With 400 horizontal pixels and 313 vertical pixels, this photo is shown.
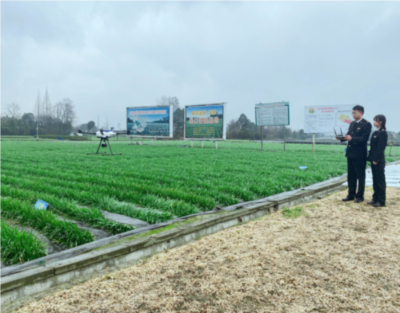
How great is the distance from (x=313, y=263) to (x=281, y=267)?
1.02 feet

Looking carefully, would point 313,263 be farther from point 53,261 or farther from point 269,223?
point 53,261

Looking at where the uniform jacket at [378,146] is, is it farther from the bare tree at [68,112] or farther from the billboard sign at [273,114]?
the bare tree at [68,112]

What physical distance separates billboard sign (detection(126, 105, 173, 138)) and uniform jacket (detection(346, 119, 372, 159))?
22.0 m

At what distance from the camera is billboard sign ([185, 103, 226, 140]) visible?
77.2ft

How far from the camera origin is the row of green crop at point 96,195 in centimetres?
403

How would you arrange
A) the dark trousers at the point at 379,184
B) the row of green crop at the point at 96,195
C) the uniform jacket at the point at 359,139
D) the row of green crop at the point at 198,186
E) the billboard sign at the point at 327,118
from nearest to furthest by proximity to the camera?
the row of green crop at the point at 96,195
the row of green crop at the point at 198,186
the dark trousers at the point at 379,184
the uniform jacket at the point at 359,139
the billboard sign at the point at 327,118

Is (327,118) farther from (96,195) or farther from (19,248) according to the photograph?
(19,248)

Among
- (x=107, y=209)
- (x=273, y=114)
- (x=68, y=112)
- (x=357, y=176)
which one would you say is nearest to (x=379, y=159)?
(x=357, y=176)

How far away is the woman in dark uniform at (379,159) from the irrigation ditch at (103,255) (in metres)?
2.29

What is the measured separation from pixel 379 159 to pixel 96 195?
4.59 metres

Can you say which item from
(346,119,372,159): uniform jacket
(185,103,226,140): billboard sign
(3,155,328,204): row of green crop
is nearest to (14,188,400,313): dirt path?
(3,155,328,204): row of green crop

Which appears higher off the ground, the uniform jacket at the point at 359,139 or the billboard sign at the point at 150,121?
the billboard sign at the point at 150,121

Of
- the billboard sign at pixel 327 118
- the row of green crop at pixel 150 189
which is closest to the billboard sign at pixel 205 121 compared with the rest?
the billboard sign at pixel 327 118

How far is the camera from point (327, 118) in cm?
2384
